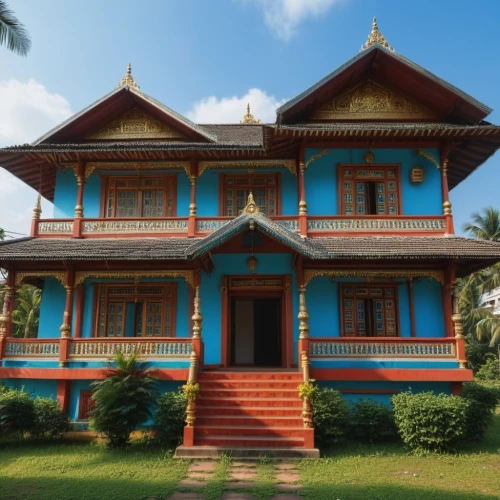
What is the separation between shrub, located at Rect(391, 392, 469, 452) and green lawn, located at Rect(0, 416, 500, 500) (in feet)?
0.93

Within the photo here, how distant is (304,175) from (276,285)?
3231 mm

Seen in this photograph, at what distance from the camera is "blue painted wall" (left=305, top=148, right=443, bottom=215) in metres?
13.0

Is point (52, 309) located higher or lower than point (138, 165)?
lower

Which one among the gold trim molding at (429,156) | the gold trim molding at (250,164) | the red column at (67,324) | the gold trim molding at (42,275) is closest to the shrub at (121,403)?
the red column at (67,324)

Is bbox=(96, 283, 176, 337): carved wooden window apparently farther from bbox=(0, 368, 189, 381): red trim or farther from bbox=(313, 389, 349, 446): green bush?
bbox=(313, 389, 349, 446): green bush

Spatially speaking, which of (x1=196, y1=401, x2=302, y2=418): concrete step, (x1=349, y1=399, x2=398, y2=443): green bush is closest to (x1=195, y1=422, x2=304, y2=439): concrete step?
(x1=196, y1=401, x2=302, y2=418): concrete step

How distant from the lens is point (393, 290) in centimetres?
1268

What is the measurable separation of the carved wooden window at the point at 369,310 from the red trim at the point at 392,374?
1643 mm

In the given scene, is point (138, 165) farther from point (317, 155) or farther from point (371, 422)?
point (371, 422)

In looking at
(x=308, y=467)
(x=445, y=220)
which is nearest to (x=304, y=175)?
(x=445, y=220)

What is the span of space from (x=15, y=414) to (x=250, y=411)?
4990 millimetres

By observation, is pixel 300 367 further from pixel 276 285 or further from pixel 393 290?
pixel 393 290

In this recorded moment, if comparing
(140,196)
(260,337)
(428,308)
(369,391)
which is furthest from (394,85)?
(260,337)

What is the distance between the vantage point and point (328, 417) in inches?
365
